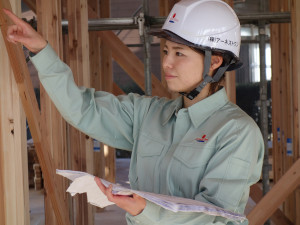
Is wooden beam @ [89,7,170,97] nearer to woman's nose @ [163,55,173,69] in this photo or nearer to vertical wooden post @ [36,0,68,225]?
vertical wooden post @ [36,0,68,225]

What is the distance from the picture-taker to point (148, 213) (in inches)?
66.0

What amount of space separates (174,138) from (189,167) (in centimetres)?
18

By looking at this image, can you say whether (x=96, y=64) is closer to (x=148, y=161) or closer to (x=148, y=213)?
(x=148, y=161)

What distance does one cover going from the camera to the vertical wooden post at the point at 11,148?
2.32m

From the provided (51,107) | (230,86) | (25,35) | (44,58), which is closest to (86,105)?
(44,58)

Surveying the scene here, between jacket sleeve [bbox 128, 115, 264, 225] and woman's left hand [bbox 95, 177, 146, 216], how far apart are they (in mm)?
86

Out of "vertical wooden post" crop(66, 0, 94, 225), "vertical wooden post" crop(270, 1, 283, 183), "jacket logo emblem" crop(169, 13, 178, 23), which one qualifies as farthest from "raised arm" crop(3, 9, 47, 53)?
"vertical wooden post" crop(270, 1, 283, 183)

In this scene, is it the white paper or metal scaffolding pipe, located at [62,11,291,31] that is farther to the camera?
metal scaffolding pipe, located at [62,11,291,31]

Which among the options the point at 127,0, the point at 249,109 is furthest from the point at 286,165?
the point at 127,0

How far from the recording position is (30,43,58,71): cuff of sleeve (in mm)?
1914

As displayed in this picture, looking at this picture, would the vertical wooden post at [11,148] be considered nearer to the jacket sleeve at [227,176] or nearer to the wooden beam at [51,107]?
the jacket sleeve at [227,176]

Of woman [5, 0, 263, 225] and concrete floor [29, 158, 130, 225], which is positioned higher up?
woman [5, 0, 263, 225]

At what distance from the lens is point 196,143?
6.42 feet

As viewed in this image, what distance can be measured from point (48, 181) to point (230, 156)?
140cm
